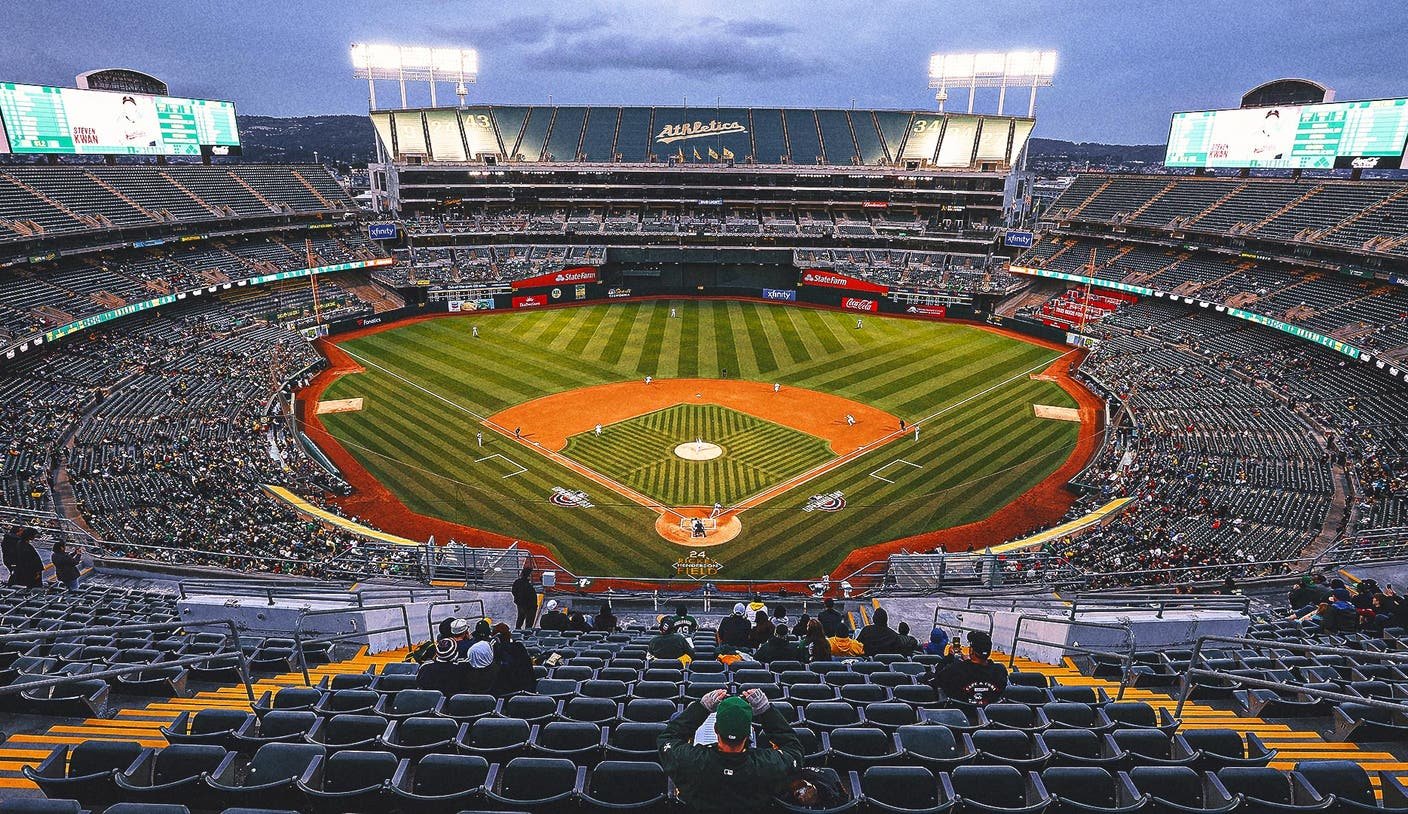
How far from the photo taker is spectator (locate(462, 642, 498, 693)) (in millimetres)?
7945

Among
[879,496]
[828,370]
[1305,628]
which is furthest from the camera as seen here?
[828,370]

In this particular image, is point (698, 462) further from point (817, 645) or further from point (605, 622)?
point (817, 645)

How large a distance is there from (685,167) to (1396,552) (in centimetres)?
6174

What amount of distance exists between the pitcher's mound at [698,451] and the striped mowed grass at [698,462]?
326mm

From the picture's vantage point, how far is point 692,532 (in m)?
26.3

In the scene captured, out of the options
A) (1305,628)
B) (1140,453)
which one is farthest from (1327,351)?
(1305,628)

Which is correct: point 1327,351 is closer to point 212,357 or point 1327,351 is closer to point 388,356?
point 388,356

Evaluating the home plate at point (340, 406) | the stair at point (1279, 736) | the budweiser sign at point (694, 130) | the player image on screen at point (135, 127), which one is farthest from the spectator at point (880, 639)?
the budweiser sign at point (694, 130)

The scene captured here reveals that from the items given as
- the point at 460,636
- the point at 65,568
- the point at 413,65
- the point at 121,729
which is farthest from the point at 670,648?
the point at 413,65

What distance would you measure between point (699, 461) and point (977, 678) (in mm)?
24308

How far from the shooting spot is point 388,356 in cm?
4669

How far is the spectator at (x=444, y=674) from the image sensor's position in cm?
789

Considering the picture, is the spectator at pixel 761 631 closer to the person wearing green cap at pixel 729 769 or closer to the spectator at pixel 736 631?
the spectator at pixel 736 631

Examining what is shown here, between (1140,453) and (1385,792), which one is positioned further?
(1140,453)
